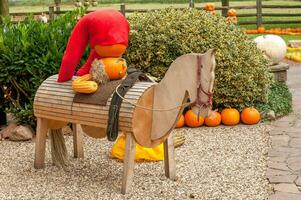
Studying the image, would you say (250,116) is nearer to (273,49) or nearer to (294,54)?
(273,49)

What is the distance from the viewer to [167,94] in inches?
196

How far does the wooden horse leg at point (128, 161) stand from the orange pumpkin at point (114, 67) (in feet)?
1.88

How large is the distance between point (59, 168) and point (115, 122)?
1.24 m

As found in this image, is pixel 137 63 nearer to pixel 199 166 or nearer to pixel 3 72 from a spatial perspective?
pixel 3 72

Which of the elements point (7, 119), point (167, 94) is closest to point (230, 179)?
point (167, 94)

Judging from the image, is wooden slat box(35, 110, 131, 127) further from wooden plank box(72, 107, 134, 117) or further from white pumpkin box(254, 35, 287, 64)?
white pumpkin box(254, 35, 287, 64)

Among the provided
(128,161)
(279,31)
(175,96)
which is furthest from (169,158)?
(279,31)

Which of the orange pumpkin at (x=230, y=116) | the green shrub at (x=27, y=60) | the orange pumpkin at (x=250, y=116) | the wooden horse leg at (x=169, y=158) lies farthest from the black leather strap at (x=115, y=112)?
the orange pumpkin at (x=250, y=116)

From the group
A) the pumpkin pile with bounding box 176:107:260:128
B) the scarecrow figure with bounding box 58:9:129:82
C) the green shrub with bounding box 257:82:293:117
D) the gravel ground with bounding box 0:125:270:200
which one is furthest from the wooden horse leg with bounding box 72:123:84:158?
the green shrub with bounding box 257:82:293:117

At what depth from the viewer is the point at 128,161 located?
4949mm

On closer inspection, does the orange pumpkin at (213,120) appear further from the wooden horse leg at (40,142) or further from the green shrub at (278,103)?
the wooden horse leg at (40,142)

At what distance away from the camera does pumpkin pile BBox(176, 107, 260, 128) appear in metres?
7.54

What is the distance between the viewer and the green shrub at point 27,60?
273 inches

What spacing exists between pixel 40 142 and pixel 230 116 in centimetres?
284
